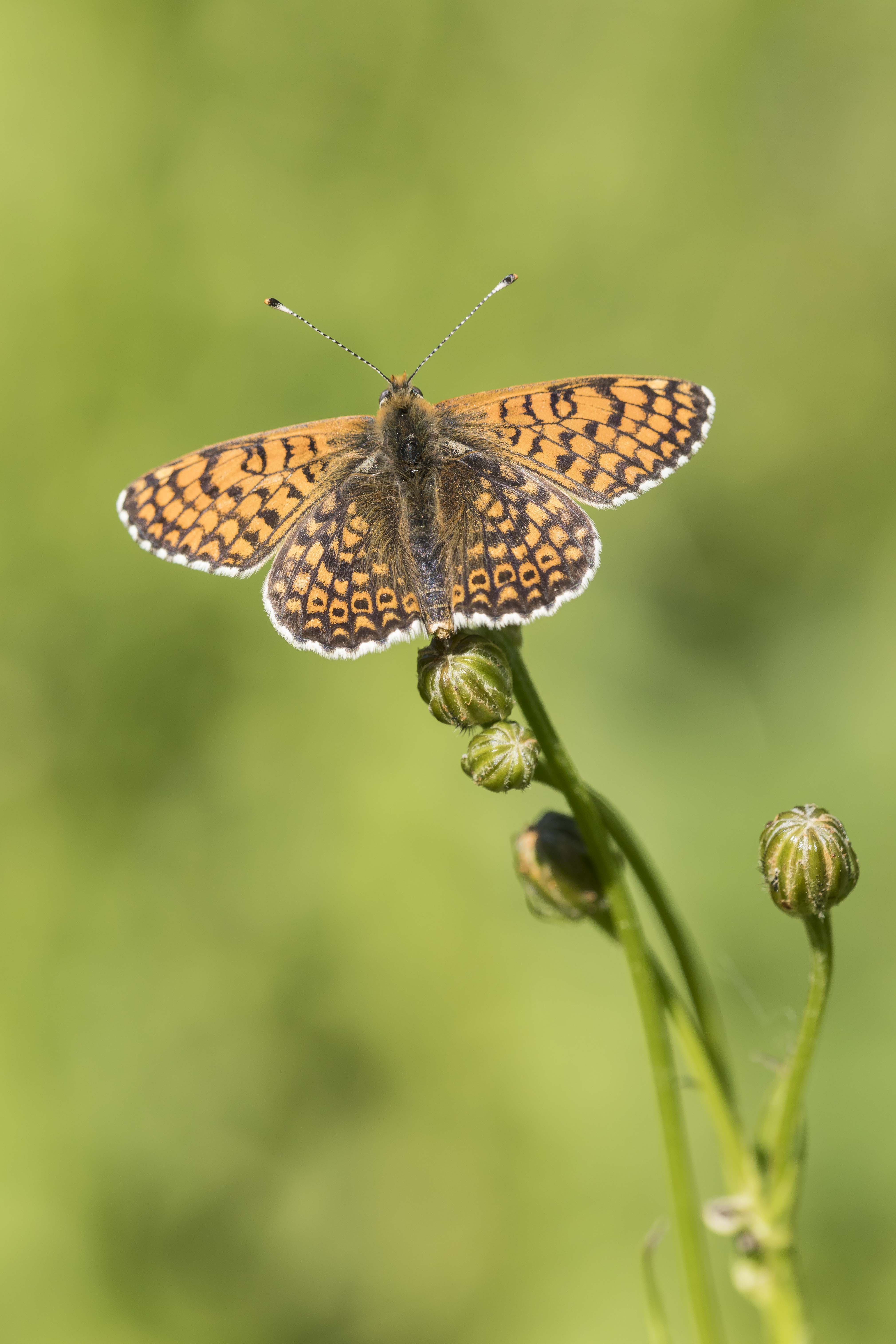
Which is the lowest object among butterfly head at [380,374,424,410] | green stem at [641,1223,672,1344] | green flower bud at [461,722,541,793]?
green stem at [641,1223,672,1344]

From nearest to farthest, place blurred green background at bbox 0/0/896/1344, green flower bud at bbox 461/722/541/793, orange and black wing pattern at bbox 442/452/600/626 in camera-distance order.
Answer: green flower bud at bbox 461/722/541/793
orange and black wing pattern at bbox 442/452/600/626
blurred green background at bbox 0/0/896/1344

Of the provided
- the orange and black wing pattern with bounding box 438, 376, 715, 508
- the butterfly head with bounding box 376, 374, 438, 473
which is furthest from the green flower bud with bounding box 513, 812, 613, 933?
the butterfly head with bounding box 376, 374, 438, 473

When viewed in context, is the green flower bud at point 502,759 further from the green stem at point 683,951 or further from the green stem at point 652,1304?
the green stem at point 652,1304

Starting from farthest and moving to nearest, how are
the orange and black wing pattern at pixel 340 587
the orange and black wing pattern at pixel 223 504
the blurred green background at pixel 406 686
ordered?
the blurred green background at pixel 406 686, the orange and black wing pattern at pixel 223 504, the orange and black wing pattern at pixel 340 587

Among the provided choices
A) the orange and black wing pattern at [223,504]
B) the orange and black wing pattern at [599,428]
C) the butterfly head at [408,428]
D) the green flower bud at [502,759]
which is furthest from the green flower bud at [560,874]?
the butterfly head at [408,428]

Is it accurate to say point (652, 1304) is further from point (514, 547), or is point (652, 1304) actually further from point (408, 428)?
point (408, 428)

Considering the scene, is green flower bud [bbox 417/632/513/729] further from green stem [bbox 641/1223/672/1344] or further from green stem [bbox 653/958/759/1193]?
green stem [bbox 641/1223/672/1344]

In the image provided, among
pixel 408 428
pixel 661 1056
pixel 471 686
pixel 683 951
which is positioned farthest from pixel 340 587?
pixel 661 1056
